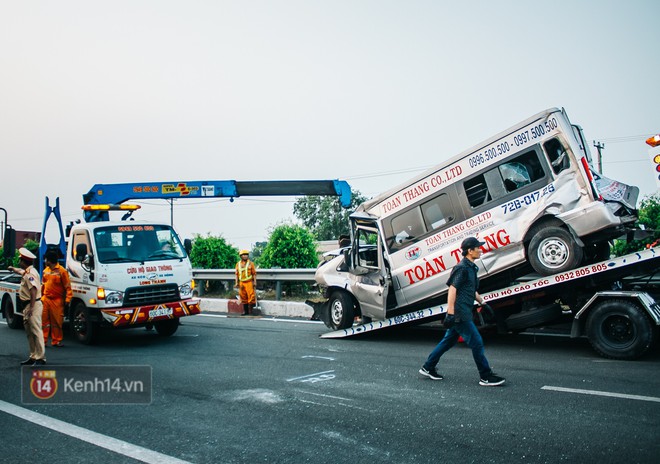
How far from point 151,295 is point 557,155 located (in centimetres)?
701

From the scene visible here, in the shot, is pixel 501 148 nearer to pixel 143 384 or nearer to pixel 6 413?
pixel 143 384

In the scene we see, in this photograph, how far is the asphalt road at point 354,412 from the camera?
14.5ft

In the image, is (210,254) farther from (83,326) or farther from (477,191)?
(477,191)

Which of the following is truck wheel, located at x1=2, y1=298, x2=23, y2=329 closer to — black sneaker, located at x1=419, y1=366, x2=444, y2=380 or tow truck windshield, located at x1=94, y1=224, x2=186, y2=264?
tow truck windshield, located at x1=94, y1=224, x2=186, y2=264

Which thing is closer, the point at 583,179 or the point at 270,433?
the point at 270,433

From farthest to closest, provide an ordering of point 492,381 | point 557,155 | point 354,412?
point 557,155
point 492,381
point 354,412

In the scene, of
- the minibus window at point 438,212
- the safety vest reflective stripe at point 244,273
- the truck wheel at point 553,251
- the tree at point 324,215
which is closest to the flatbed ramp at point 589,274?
the truck wheel at point 553,251

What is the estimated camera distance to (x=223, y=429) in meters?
5.07

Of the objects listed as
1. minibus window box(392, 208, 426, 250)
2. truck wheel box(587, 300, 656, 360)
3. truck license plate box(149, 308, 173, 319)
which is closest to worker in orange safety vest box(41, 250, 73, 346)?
truck license plate box(149, 308, 173, 319)

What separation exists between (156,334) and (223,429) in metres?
6.93

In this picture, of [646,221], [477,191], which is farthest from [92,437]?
[646,221]

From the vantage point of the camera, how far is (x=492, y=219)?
9.06 m

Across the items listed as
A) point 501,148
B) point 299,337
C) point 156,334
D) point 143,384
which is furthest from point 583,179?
point 156,334

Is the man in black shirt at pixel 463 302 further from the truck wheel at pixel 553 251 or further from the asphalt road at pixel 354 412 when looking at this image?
the truck wheel at pixel 553 251
